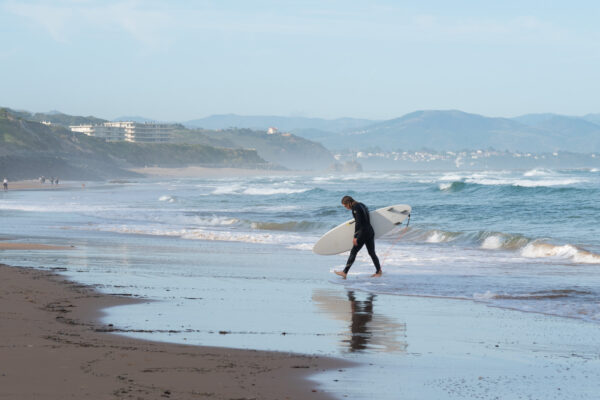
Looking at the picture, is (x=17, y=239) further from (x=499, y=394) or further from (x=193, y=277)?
(x=499, y=394)

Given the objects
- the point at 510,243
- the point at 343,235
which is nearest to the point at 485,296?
the point at 343,235

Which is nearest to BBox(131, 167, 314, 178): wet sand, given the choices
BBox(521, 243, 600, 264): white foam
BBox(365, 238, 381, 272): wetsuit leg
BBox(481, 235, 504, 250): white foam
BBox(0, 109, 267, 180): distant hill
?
BBox(0, 109, 267, 180): distant hill

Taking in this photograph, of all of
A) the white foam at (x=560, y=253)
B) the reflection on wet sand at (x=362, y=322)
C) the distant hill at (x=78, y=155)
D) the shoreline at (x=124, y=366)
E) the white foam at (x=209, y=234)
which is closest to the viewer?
the shoreline at (x=124, y=366)

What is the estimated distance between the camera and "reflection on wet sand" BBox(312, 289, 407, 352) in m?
6.78

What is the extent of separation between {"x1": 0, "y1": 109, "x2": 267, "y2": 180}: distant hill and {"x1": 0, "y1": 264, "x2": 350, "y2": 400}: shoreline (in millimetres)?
93122

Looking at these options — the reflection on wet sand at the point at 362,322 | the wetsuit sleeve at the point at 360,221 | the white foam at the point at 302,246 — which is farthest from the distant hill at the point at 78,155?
the reflection on wet sand at the point at 362,322

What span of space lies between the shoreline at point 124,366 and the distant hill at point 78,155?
9312 centimetres

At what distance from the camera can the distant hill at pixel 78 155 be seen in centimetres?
10481

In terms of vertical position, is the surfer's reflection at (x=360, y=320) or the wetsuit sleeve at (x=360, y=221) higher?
the wetsuit sleeve at (x=360, y=221)

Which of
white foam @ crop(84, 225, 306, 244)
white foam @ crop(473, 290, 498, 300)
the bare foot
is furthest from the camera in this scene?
white foam @ crop(84, 225, 306, 244)

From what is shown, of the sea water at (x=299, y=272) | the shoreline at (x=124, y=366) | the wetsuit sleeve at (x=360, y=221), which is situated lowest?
the sea water at (x=299, y=272)

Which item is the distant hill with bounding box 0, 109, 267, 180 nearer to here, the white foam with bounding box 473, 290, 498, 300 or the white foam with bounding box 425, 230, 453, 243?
the white foam with bounding box 425, 230, 453, 243

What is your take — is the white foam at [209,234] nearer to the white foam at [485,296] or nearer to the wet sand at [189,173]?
the white foam at [485,296]

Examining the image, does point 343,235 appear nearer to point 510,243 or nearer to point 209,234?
point 510,243
